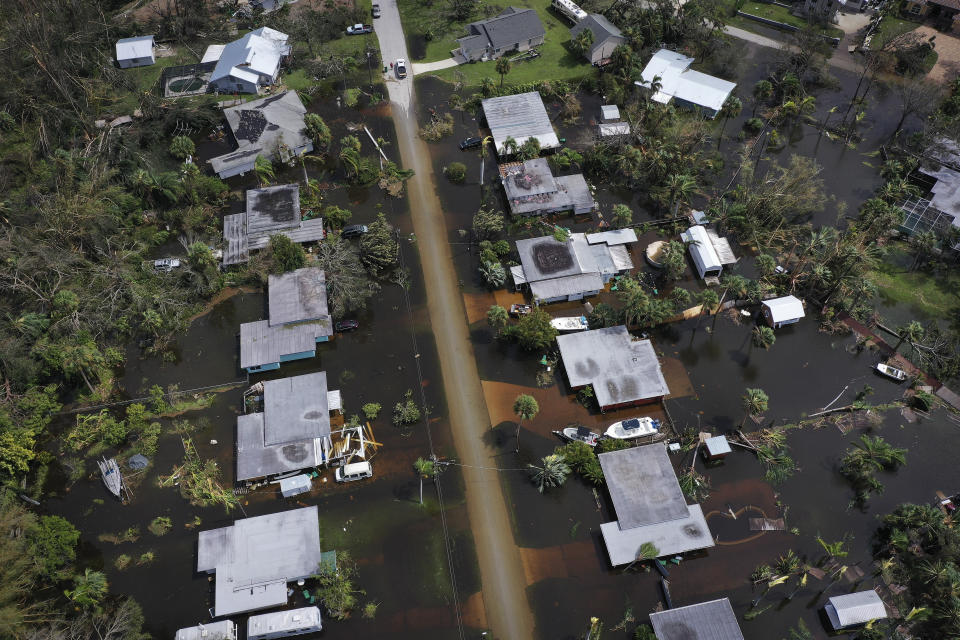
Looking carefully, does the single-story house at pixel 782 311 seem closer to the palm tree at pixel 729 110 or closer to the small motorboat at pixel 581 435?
the small motorboat at pixel 581 435

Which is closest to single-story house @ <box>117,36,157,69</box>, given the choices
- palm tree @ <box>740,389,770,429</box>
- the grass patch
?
palm tree @ <box>740,389,770,429</box>

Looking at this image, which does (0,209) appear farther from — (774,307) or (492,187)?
(774,307)

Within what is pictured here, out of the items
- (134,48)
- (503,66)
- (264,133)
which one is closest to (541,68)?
(503,66)

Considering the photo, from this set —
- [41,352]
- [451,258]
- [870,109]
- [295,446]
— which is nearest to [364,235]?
[451,258]

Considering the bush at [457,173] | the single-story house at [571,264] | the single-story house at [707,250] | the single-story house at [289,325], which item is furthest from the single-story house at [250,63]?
the single-story house at [707,250]

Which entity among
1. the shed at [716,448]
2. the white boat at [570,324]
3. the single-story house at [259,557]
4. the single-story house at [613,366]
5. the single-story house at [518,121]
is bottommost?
the single-story house at [259,557]

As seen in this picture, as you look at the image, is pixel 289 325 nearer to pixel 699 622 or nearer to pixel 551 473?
pixel 551 473
